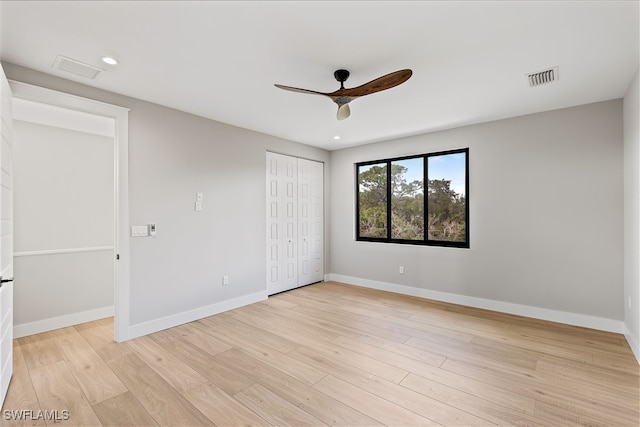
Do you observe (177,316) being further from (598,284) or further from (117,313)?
(598,284)

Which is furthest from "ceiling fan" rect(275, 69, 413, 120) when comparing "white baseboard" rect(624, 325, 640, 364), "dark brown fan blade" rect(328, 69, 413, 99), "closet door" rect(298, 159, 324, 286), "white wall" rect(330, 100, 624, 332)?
"white baseboard" rect(624, 325, 640, 364)

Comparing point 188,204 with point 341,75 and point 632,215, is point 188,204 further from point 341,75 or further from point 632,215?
point 632,215

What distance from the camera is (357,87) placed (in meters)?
2.49

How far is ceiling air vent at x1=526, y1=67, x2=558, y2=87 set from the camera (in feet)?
8.82

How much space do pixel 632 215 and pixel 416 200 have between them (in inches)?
98.9

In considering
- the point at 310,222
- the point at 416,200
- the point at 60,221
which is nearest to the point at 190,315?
the point at 60,221

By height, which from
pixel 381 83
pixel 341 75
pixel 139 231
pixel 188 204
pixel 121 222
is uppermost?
pixel 341 75

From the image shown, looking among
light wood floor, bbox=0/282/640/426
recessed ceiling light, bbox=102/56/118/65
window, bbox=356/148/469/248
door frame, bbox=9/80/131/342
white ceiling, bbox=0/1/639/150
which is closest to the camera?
white ceiling, bbox=0/1/639/150

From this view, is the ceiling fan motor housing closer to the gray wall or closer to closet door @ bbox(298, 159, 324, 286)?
the gray wall

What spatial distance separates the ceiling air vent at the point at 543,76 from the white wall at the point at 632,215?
69cm

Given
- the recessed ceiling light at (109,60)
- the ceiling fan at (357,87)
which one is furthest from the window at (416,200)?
the recessed ceiling light at (109,60)

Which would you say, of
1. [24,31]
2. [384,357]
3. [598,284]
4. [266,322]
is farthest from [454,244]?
[24,31]

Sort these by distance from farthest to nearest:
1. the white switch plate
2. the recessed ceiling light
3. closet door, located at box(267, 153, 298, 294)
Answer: closet door, located at box(267, 153, 298, 294), the white switch plate, the recessed ceiling light

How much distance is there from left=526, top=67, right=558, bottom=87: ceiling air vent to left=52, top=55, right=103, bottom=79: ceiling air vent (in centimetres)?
399
